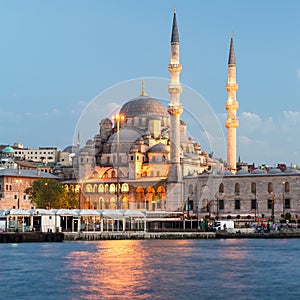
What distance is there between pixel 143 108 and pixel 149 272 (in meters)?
71.0

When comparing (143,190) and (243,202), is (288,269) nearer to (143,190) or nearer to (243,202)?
(243,202)

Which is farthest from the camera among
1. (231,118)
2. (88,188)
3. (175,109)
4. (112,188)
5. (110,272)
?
(88,188)

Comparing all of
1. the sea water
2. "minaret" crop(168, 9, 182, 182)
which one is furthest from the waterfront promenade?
"minaret" crop(168, 9, 182, 182)

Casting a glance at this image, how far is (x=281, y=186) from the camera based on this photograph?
86.5m

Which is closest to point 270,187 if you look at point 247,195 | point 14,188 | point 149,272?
point 247,195

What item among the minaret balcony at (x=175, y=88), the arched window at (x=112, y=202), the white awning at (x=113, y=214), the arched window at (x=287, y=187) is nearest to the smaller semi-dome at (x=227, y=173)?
the arched window at (x=287, y=187)

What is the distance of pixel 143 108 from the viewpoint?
111 m

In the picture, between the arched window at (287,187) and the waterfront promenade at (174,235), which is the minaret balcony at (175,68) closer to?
the arched window at (287,187)

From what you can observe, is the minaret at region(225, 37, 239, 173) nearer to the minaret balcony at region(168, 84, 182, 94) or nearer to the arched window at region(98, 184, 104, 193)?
the minaret balcony at region(168, 84, 182, 94)

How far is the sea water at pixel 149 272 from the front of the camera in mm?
34125

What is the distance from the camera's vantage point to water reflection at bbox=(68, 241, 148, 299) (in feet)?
113

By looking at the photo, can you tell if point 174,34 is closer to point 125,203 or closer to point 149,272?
point 125,203

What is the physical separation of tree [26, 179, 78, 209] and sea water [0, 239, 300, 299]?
2948cm

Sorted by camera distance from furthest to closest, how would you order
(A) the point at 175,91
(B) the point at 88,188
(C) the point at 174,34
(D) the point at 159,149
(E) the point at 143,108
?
(E) the point at 143,108 < (B) the point at 88,188 < (D) the point at 159,149 < (C) the point at 174,34 < (A) the point at 175,91
